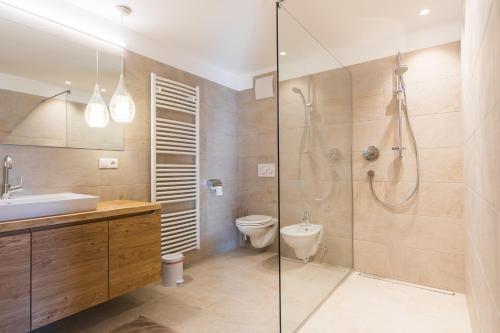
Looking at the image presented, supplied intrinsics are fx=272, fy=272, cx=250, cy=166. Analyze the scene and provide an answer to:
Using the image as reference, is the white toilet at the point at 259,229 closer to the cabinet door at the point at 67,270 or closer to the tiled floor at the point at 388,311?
the tiled floor at the point at 388,311

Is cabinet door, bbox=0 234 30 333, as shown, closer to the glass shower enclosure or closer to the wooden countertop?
the wooden countertop

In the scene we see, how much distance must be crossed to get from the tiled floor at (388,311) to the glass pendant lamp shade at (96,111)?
2172 mm

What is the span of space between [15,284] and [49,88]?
1.36 metres

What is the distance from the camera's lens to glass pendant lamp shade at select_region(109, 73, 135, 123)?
2219mm

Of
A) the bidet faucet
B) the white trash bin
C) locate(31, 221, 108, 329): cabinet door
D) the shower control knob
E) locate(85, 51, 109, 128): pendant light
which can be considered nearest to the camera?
locate(31, 221, 108, 329): cabinet door

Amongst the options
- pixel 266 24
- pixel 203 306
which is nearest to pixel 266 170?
pixel 266 24

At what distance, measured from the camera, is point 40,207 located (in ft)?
4.99

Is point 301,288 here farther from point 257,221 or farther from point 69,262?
point 69,262

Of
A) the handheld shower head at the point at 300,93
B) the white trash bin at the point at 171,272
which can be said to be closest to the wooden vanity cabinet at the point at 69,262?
the white trash bin at the point at 171,272

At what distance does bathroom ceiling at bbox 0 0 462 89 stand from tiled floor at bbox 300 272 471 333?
1.89 m

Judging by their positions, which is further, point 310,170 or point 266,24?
point 266,24

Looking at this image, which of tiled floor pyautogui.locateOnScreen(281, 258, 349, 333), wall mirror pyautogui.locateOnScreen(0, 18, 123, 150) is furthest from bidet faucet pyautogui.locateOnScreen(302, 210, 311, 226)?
wall mirror pyautogui.locateOnScreen(0, 18, 123, 150)

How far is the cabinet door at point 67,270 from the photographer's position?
1.47 meters

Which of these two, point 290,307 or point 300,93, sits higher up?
point 300,93
